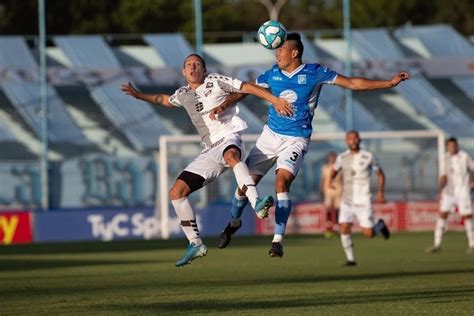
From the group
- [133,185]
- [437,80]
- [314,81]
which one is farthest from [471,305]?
[437,80]

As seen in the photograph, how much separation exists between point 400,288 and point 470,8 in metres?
64.7

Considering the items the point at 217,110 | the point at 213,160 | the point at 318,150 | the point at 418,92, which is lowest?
the point at 213,160

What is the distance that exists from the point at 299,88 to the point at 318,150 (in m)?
27.8

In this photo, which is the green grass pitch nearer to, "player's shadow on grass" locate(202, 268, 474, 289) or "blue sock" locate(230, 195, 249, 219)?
"player's shadow on grass" locate(202, 268, 474, 289)

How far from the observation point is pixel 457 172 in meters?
26.3

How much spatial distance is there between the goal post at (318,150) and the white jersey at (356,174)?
12133 mm

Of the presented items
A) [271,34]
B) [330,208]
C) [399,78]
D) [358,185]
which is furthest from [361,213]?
[330,208]

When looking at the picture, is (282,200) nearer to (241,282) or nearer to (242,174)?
(242,174)

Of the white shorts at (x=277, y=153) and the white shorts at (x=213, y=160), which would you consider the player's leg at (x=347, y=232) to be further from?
the white shorts at (x=213, y=160)

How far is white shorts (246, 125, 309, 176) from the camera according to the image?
15.1 metres

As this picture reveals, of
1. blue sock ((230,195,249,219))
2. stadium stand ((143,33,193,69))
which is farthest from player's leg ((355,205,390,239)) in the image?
stadium stand ((143,33,193,69))

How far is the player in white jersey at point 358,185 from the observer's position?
22.7 meters

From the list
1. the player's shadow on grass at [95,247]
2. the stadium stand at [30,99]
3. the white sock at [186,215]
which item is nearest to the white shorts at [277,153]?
the white sock at [186,215]

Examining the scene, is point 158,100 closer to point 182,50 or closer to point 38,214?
point 38,214
